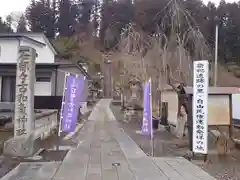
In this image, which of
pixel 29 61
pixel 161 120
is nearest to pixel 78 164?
pixel 29 61

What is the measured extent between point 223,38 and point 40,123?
144 feet

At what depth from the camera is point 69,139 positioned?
42.7ft

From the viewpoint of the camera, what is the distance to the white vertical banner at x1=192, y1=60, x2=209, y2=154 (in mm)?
8461

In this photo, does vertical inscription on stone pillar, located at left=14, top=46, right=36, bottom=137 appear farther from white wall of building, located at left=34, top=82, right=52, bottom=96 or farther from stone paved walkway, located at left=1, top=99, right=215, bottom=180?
white wall of building, located at left=34, top=82, right=52, bottom=96

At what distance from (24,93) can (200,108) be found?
492 cm

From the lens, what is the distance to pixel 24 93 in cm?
940

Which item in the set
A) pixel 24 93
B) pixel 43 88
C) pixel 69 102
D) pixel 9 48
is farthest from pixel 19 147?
pixel 9 48

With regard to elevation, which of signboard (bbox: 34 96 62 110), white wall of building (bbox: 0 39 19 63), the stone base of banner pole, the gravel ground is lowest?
the gravel ground

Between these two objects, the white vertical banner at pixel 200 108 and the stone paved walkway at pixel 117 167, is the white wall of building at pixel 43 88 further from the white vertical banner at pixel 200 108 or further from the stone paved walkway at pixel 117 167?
the white vertical banner at pixel 200 108

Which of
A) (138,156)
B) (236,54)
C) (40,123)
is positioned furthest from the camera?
(236,54)

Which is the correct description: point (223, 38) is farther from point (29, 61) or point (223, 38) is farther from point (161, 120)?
point (29, 61)

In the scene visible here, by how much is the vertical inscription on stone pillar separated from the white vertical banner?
460 cm

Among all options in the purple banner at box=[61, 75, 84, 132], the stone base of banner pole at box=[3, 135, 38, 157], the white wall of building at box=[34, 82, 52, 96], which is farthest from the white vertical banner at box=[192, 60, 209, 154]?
the white wall of building at box=[34, 82, 52, 96]

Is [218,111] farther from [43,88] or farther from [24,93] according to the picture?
[43,88]
